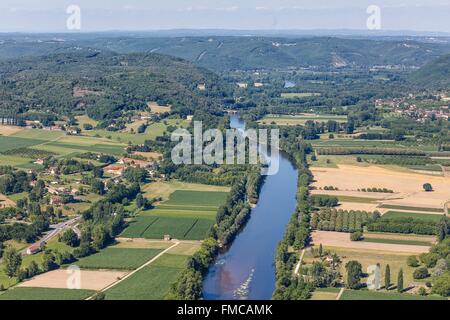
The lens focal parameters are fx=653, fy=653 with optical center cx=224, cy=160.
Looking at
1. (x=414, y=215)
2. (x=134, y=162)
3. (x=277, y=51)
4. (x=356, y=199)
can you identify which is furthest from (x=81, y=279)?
(x=277, y=51)

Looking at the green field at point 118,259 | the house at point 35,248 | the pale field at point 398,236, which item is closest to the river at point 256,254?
the green field at point 118,259

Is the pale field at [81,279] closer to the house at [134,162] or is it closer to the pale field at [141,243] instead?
the pale field at [141,243]

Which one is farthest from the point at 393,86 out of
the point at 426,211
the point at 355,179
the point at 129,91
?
the point at 426,211

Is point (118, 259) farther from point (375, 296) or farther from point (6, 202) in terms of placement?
point (6, 202)

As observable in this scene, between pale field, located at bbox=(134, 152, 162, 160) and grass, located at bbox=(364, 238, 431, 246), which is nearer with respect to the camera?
grass, located at bbox=(364, 238, 431, 246)

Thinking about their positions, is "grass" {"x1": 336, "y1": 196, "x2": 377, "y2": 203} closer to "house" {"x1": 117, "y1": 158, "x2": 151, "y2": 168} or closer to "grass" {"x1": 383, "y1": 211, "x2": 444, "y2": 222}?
"grass" {"x1": 383, "y1": 211, "x2": 444, "y2": 222}


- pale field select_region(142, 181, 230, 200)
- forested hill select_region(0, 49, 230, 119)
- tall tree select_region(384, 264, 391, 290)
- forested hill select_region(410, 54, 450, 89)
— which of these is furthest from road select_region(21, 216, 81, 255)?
forested hill select_region(410, 54, 450, 89)

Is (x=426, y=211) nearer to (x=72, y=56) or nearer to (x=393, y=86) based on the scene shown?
(x=393, y=86)

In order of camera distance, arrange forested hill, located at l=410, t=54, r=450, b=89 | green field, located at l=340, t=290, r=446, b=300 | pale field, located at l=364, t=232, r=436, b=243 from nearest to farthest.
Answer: green field, located at l=340, t=290, r=446, b=300 → pale field, located at l=364, t=232, r=436, b=243 → forested hill, located at l=410, t=54, r=450, b=89
